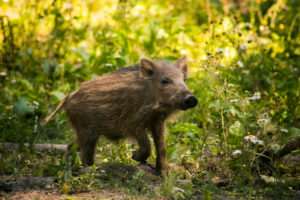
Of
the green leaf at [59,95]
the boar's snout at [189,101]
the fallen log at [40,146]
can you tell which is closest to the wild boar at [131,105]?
the boar's snout at [189,101]

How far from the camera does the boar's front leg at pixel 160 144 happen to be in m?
4.51

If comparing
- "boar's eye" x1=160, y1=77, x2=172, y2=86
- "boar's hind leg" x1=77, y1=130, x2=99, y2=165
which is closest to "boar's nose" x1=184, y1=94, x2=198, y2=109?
"boar's eye" x1=160, y1=77, x2=172, y2=86

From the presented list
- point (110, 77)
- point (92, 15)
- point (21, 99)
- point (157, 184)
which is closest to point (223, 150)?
point (157, 184)

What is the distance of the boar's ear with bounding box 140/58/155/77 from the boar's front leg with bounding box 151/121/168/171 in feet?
1.85

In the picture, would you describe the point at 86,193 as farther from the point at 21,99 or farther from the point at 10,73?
the point at 10,73

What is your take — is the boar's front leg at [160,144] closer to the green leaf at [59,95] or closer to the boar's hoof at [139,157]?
the boar's hoof at [139,157]

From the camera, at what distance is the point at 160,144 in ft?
15.2

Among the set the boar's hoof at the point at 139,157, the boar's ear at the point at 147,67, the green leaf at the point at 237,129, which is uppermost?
the boar's ear at the point at 147,67

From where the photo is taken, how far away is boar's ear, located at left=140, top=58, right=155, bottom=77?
4.74 meters

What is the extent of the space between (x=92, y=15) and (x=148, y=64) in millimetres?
4865

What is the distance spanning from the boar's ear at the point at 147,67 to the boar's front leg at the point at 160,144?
56cm

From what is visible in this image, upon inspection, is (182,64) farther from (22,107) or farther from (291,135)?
(22,107)

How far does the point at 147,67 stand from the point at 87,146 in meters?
1.15

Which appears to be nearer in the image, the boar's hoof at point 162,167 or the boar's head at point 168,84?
the boar's head at point 168,84
